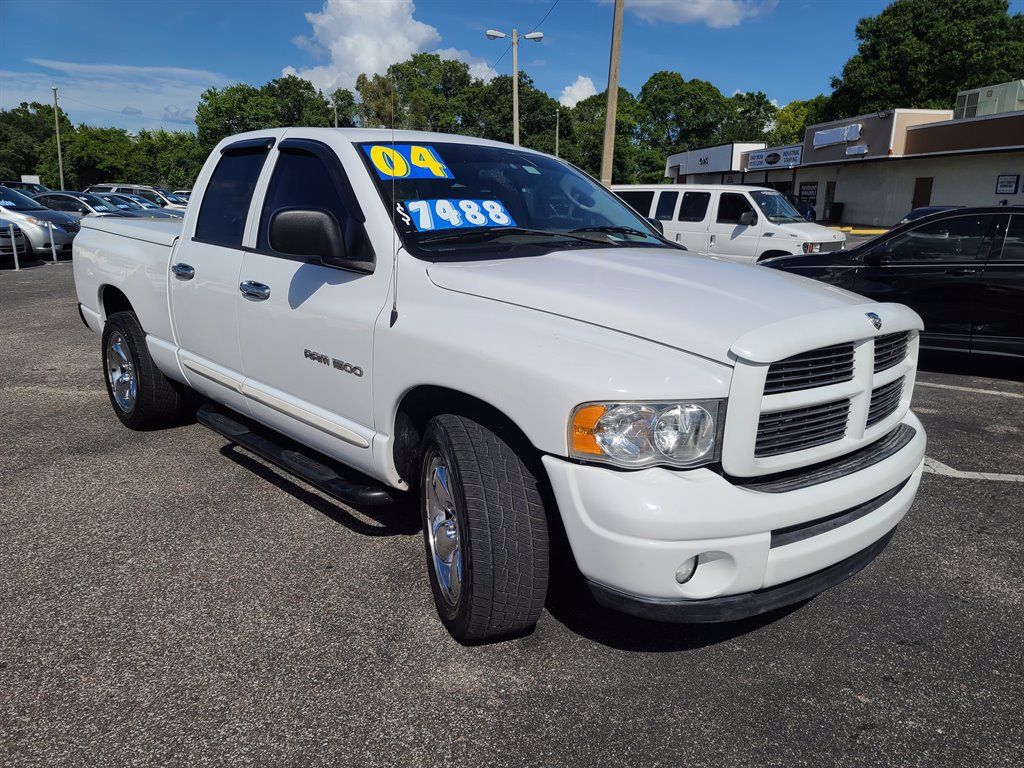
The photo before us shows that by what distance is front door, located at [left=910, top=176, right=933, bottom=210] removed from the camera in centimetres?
3312

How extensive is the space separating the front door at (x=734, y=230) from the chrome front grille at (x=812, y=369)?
10.7 m

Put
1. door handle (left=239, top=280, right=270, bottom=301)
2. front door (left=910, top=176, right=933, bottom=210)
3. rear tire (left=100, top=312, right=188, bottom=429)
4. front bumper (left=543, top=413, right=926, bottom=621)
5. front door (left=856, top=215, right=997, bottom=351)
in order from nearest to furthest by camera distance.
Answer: front bumper (left=543, top=413, right=926, bottom=621) < door handle (left=239, top=280, right=270, bottom=301) < rear tire (left=100, top=312, right=188, bottom=429) < front door (left=856, top=215, right=997, bottom=351) < front door (left=910, top=176, right=933, bottom=210)

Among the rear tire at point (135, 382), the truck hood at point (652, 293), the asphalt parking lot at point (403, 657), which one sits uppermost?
the truck hood at point (652, 293)

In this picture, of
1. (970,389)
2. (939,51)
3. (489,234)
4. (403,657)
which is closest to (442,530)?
(403,657)

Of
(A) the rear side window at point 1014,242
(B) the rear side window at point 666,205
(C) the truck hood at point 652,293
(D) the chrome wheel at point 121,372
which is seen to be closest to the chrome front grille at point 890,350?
(C) the truck hood at point 652,293

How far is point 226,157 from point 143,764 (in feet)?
10.3

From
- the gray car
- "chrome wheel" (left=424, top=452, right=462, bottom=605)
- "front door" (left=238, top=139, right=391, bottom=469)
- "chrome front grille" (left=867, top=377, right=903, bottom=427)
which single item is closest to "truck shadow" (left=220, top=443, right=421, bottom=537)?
"front door" (left=238, top=139, right=391, bottom=469)

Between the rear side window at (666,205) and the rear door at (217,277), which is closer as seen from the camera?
the rear door at (217,277)

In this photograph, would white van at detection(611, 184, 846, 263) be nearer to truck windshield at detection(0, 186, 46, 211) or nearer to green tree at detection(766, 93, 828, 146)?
truck windshield at detection(0, 186, 46, 211)

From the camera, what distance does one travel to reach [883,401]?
2781 mm

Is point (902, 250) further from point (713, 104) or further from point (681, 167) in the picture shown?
point (713, 104)

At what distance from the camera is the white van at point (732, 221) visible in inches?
495

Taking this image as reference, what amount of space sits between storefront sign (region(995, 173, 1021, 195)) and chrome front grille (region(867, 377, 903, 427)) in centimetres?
3161

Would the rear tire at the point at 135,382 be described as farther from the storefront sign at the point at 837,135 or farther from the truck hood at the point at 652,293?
the storefront sign at the point at 837,135
